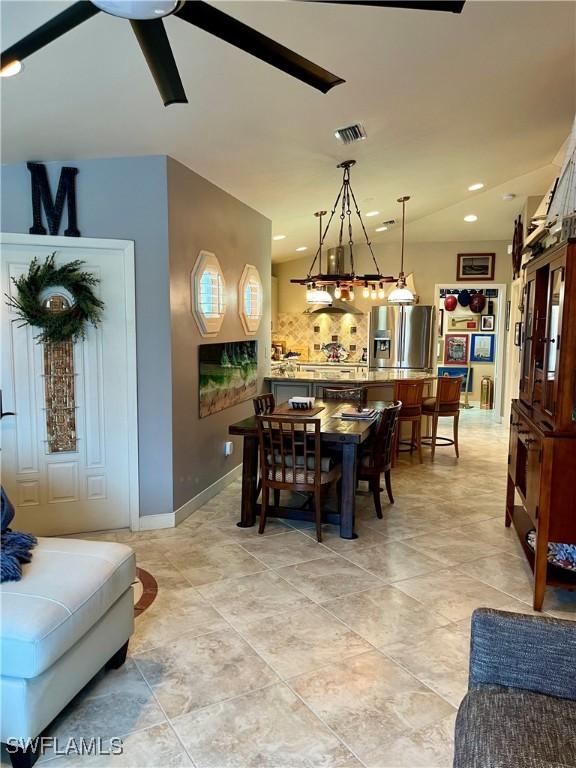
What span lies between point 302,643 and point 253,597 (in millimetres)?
523

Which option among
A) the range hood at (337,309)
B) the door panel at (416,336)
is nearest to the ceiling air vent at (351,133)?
the door panel at (416,336)

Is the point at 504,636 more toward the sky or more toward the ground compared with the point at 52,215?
more toward the ground

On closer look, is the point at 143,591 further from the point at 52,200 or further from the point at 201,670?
the point at 52,200

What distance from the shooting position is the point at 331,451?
4348 millimetres

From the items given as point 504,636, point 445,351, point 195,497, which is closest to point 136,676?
point 504,636

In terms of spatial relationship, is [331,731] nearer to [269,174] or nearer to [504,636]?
[504,636]

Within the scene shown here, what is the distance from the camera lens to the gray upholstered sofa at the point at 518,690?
136 cm

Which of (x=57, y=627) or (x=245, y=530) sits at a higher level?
(x=57, y=627)

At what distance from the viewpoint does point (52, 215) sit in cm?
364

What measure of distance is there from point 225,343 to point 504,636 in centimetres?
382

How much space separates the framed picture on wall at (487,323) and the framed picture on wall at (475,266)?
1532 mm

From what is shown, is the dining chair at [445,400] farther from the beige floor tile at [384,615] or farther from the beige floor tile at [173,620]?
the beige floor tile at [173,620]

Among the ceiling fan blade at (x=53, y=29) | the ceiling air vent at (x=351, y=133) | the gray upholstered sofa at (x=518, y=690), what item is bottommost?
the gray upholstered sofa at (x=518, y=690)

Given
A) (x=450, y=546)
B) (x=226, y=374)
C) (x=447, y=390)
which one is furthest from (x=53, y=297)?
(x=447, y=390)
